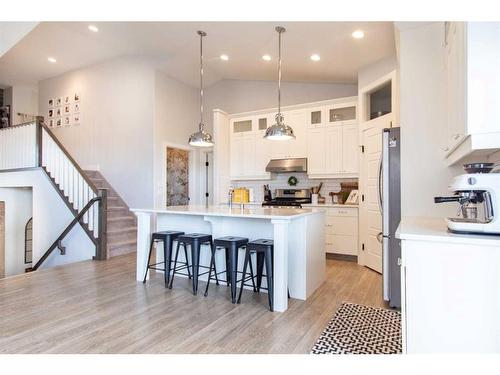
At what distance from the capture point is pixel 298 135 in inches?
233

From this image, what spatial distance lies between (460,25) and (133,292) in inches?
146

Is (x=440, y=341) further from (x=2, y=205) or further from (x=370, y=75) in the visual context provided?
(x=2, y=205)

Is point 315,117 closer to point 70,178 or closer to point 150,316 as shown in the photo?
point 150,316

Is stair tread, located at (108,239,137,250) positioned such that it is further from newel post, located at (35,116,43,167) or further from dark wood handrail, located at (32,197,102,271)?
newel post, located at (35,116,43,167)

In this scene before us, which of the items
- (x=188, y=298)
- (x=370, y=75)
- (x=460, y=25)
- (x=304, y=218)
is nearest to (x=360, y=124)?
(x=370, y=75)

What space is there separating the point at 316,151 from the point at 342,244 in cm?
172

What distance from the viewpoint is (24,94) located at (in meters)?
8.79

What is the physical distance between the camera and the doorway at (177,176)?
686cm

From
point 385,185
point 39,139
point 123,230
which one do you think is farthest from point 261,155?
point 39,139

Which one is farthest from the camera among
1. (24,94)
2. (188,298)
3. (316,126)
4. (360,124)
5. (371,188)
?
(24,94)

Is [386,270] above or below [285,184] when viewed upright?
below

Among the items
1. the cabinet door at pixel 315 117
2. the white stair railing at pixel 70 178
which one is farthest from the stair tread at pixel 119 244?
the cabinet door at pixel 315 117

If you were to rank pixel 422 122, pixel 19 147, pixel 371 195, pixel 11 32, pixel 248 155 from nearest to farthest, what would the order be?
pixel 422 122, pixel 11 32, pixel 371 195, pixel 19 147, pixel 248 155

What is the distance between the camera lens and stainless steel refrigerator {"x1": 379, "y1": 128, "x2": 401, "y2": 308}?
314cm
